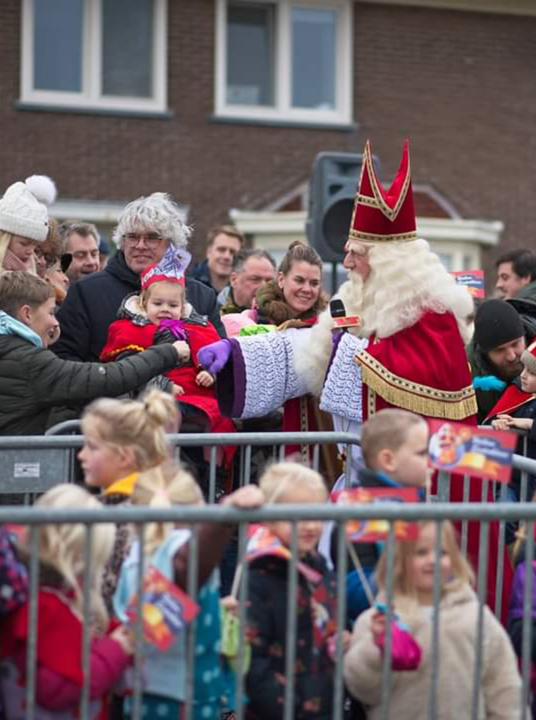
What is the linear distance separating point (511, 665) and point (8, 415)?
2502 mm

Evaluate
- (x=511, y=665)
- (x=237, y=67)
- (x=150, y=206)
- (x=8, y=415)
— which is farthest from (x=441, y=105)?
(x=511, y=665)

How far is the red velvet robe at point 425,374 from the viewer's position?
568 cm

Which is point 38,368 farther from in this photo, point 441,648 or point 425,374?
point 441,648

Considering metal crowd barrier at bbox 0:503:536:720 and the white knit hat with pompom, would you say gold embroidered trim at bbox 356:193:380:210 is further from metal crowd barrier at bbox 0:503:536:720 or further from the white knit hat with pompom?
metal crowd barrier at bbox 0:503:536:720

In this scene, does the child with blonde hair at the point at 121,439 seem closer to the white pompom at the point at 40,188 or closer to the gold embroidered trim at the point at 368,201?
the gold embroidered trim at the point at 368,201

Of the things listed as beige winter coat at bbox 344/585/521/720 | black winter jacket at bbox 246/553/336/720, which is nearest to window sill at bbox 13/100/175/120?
black winter jacket at bbox 246/553/336/720

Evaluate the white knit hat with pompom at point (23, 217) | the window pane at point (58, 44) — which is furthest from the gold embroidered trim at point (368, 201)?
the window pane at point (58, 44)

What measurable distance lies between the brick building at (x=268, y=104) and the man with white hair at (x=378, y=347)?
1121 cm

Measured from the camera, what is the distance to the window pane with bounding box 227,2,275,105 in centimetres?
1808

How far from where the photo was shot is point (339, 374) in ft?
19.4

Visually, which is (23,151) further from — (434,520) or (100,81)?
(434,520)

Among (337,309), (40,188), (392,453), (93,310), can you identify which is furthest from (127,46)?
(392,453)

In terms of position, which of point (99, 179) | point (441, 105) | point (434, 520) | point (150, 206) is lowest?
point (434, 520)

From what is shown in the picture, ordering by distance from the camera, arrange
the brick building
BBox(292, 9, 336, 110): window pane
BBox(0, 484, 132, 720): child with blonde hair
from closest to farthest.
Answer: BBox(0, 484, 132, 720): child with blonde hair, the brick building, BBox(292, 9, 336, 110): window pane
